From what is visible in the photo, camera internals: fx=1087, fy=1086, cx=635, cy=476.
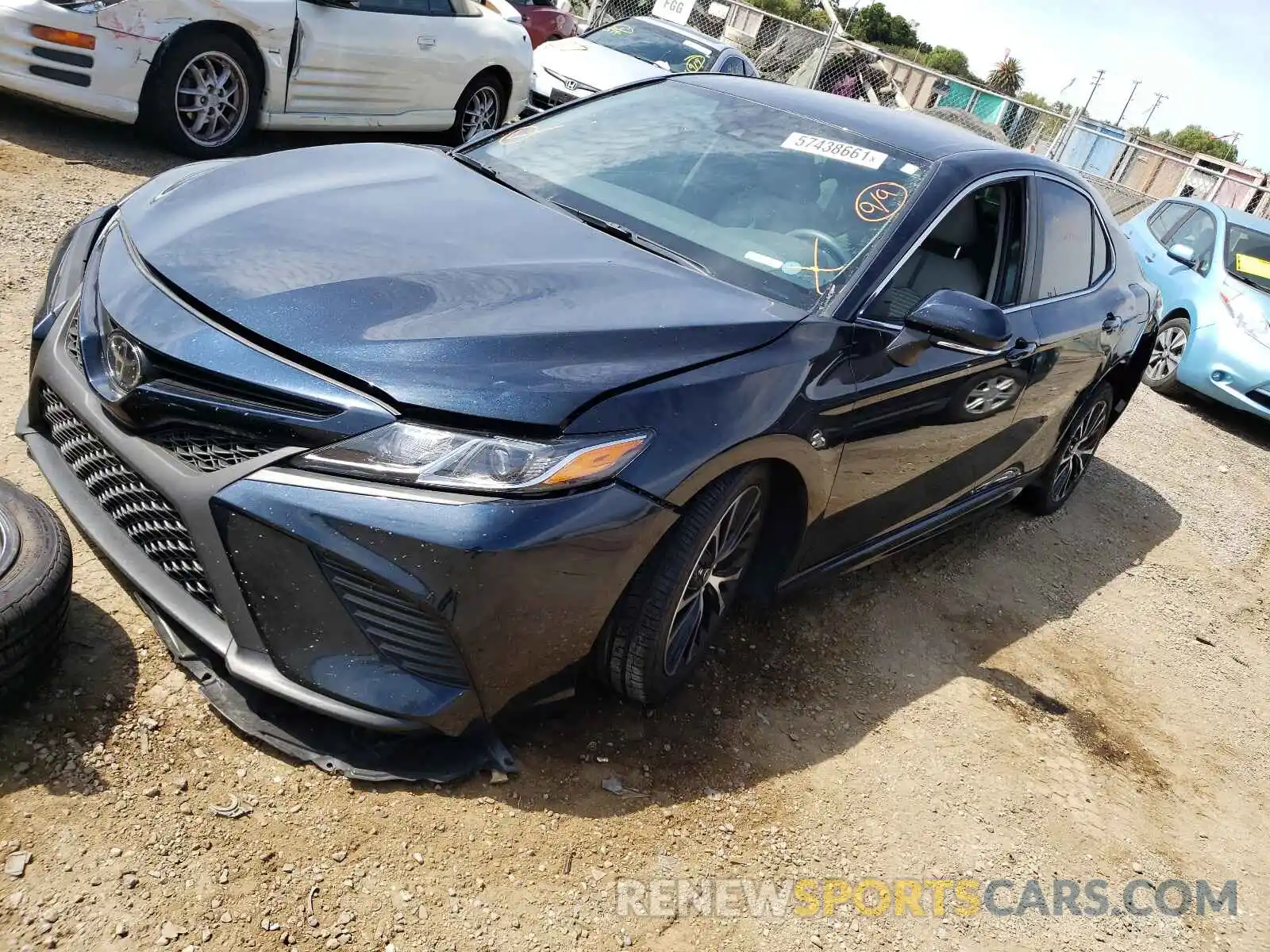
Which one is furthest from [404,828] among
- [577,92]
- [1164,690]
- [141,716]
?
[577,92]

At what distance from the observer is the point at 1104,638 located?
4633 millimetres

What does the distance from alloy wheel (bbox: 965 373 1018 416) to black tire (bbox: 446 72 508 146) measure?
5.61 meters

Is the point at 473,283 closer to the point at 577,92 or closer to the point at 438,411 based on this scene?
the point at 438,411

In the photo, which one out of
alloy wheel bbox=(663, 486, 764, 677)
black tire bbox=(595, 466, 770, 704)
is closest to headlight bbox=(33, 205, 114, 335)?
black tire bbox=(595, 466, 770, 704)

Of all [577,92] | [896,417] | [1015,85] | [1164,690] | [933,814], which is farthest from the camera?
[1015,85]

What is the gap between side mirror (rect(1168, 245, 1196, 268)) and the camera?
9.23 metres

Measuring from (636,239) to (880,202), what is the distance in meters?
0.80

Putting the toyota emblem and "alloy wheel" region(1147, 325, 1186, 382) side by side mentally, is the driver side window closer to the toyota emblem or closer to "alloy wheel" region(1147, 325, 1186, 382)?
the toyota emblem

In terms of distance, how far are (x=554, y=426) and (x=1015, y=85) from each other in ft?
281

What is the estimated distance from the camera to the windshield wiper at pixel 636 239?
→ 3.16 m

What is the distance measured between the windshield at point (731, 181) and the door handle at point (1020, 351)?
78 centimetres

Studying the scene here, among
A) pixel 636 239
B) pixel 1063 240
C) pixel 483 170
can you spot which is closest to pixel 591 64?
pixel 1063 240

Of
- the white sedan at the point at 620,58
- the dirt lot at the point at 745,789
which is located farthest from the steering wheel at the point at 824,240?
the white sedan at the point at 620,58

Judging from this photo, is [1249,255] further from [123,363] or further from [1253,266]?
[123,363]
